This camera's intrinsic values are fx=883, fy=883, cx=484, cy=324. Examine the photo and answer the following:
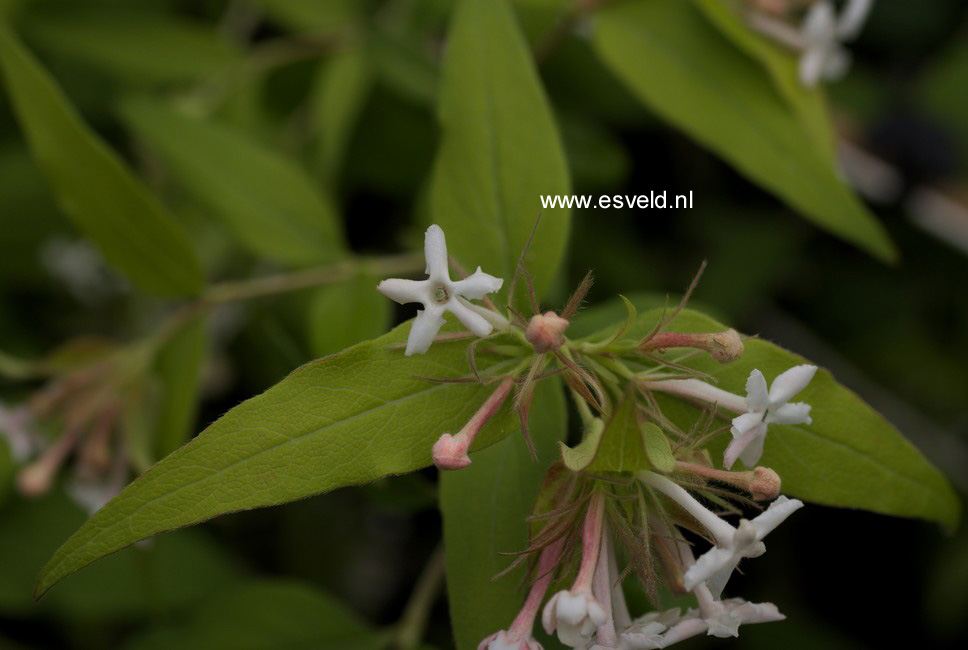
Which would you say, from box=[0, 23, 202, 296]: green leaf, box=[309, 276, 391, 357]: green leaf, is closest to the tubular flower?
box=[309, 276, 391, 357]: green leaf

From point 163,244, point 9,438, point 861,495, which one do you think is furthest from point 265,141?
point 861,495

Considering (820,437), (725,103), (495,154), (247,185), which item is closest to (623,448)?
(820,437)

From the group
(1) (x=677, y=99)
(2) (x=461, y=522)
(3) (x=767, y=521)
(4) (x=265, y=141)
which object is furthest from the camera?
(4) (x=265, y=141)

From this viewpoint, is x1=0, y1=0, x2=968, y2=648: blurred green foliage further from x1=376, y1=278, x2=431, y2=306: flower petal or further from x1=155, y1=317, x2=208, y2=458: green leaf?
x1=376, y1=278, x2=431, y2=306: flower petal

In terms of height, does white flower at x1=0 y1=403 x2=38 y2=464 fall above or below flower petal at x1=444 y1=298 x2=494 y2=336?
below

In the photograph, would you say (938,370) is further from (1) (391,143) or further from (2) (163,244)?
(2) (163,244)
